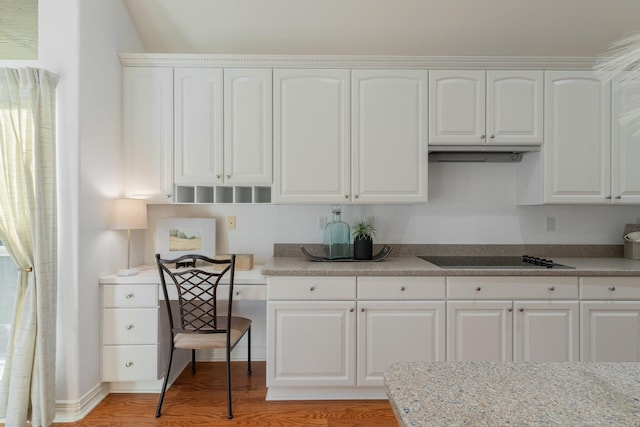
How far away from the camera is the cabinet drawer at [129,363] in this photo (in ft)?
7.95

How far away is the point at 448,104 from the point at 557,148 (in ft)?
2.75

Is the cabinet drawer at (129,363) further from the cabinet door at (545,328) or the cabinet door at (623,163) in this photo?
the cabinet door at (623,163)

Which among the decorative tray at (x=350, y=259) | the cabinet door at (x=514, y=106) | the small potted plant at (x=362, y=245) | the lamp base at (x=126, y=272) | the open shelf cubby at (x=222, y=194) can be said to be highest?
the cabinet door at (x=514, y=106)

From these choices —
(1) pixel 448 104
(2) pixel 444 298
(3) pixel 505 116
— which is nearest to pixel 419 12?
(1) pixel 448 104

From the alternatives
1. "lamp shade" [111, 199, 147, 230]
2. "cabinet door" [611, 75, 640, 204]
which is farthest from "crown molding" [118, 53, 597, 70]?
"lamp shade" [111, 199, 147, 230]

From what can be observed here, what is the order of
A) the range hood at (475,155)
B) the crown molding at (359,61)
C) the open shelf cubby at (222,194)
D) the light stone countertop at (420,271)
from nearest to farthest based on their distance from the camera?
1. the light stone countertop at (420,271)
2. the crown molding at (359,61)
3. the open shelf cubby at (222,194)
4. the range hood at (475,155)

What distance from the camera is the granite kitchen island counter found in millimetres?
652

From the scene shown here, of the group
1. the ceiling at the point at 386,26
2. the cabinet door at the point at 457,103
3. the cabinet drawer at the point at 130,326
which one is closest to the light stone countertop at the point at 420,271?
the cabinet drawer at the point at 130,326

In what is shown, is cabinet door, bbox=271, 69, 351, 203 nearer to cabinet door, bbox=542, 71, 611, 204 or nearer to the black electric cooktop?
the black electric cooktop

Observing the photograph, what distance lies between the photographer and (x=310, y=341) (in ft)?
7.84

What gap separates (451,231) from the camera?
305cm

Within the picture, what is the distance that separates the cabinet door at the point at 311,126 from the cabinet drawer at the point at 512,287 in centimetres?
107

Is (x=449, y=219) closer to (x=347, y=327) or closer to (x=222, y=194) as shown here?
(x=347, y=327)

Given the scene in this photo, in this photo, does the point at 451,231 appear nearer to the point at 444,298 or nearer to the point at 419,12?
the point at 444,298
